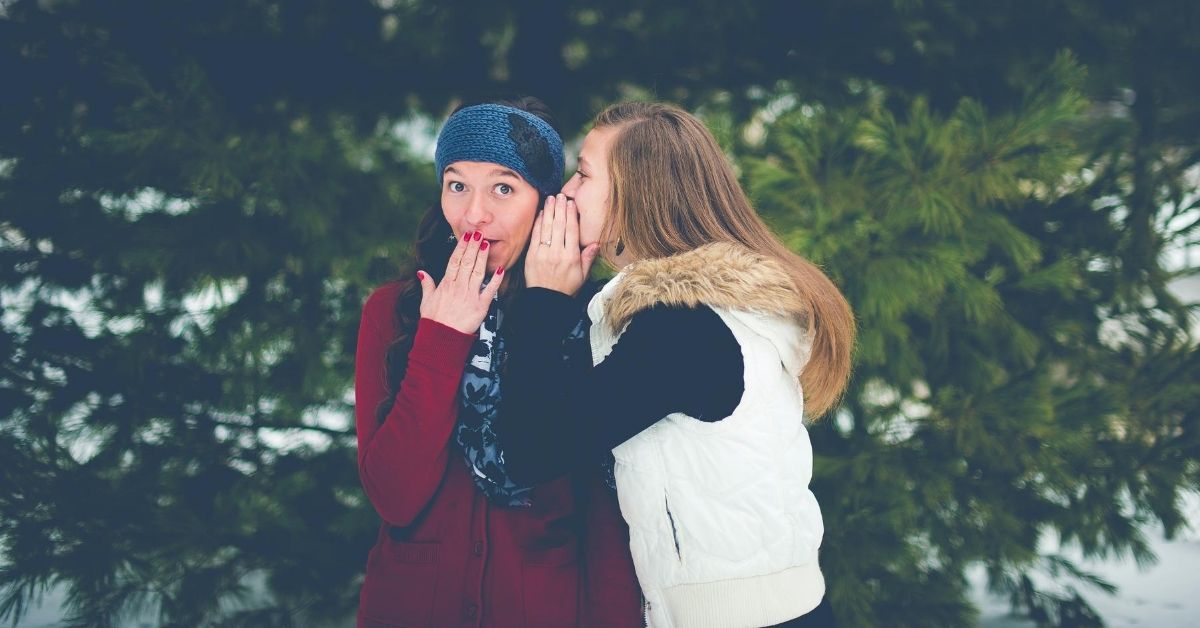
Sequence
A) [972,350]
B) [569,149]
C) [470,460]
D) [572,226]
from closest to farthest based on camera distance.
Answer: [470,460], [572,226], [972,350], [569,149]

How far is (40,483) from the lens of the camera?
2449mm

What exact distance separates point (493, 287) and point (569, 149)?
1622mm

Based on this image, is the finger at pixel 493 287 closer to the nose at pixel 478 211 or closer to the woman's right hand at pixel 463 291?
the woman's right hand at pixel 463 291

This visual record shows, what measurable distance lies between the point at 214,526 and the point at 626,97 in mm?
2179

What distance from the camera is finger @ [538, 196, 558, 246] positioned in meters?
1.76

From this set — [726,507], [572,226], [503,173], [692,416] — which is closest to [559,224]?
[572,226]

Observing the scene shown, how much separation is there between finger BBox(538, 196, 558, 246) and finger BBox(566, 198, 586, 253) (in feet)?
0.11

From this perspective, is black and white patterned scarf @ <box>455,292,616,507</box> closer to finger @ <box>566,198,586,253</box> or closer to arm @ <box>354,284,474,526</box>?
arm @ <box>354,284,474,526</box>

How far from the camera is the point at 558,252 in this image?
1.74m

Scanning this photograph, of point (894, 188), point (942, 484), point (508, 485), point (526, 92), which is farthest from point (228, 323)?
point (942, 484)

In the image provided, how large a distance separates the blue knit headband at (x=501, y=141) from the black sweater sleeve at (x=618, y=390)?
47 cm

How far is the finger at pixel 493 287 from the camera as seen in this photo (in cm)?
173

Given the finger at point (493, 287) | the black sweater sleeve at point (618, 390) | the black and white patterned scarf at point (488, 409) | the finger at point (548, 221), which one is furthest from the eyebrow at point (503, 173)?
the black sweater sleeve at point (618, 390)

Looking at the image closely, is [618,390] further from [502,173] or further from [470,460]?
[502,173]
